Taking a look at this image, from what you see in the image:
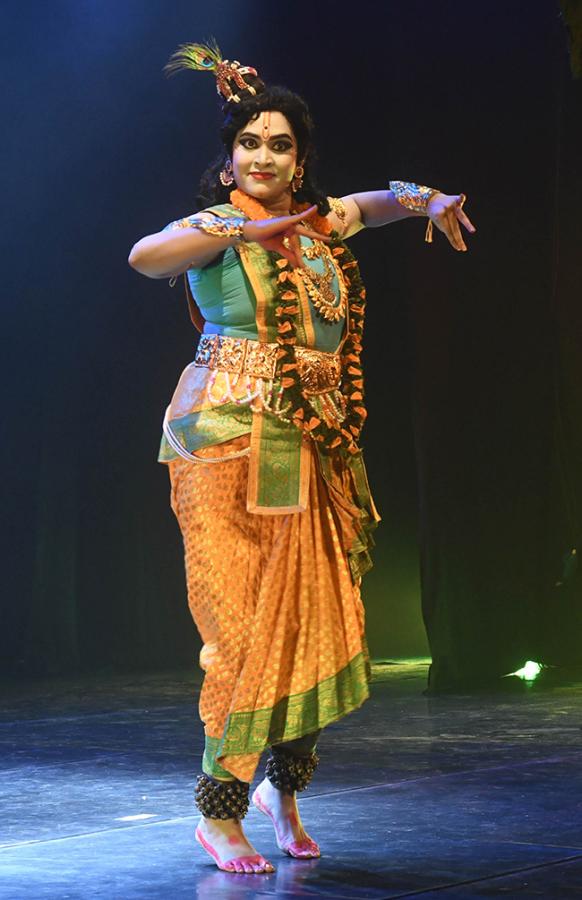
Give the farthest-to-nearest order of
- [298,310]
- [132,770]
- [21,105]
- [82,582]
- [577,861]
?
[82,582] → [21,105] → [132,770] → [298,310] → [577,861]

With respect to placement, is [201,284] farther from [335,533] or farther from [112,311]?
[112,311]

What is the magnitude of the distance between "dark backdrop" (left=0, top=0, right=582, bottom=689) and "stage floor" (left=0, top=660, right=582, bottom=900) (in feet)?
2.41

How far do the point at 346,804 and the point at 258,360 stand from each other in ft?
3.48

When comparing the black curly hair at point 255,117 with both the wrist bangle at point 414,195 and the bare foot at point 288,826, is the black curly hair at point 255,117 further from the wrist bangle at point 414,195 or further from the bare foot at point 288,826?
the bare foot at point 288,826

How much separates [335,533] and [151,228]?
3794mm

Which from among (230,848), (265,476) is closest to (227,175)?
(265,476)

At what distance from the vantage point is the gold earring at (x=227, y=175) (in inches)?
118

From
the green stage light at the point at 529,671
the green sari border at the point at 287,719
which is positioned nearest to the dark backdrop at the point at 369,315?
the green stage light at the point at 529,671

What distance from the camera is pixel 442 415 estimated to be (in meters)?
5.51

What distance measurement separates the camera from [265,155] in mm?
2914

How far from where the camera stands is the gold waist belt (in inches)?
112

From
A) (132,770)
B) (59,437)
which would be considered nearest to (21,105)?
(59,437)

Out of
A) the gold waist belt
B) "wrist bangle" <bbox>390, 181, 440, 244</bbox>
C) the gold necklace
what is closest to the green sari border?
the gold waist belt

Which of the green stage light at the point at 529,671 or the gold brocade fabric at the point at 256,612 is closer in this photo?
the gold brocade fabric at the point at 256,612
